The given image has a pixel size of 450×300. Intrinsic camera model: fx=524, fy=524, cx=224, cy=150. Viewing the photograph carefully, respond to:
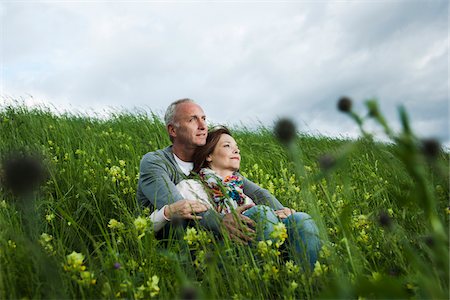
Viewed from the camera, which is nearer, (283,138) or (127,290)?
(283,138)

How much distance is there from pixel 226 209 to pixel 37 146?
329 centimetres

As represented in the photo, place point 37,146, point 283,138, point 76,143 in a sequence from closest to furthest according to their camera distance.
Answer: point 283,138, point 37,146, point 76,143

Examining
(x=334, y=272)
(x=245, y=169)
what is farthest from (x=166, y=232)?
(x=245, y=169)

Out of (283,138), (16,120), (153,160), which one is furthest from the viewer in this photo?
(16,120)

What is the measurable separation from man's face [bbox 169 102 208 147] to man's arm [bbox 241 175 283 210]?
1.93 feet

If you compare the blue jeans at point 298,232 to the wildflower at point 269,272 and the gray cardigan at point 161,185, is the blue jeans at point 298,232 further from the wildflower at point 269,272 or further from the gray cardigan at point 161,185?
the gray cardigan at point 161,185

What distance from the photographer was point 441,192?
277cm

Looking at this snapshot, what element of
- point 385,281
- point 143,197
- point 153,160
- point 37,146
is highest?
point 37,146

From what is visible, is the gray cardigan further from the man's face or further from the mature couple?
the man's face

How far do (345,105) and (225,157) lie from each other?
315 centimetres

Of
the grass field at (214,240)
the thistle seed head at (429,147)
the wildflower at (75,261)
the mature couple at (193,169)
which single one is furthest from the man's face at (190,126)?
the thistle seed head at (429,147)

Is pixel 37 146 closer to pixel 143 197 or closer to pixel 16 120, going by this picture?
pixel 16 120

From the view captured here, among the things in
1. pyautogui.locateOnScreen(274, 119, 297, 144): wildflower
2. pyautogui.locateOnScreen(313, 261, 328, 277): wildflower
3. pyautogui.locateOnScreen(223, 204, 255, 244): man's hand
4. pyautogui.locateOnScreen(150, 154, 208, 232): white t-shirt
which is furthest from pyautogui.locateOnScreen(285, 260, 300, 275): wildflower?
pyautogui.locateOnScreen(274, 119, 297, 144): wildflower

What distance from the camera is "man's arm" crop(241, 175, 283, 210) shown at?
4508 mm
